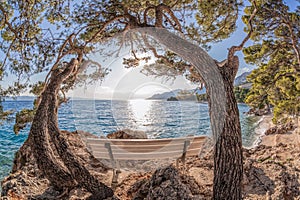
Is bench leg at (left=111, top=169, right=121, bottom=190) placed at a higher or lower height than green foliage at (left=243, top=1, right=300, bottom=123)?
lower

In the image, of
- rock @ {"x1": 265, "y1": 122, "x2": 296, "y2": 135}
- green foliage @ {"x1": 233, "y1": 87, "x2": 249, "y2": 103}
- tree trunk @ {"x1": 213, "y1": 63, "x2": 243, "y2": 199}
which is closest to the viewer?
tree trunk @ {"x1": 213, "y1": 63, "x2": 243, "y2": 199}

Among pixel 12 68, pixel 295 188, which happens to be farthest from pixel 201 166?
pixel 12 68

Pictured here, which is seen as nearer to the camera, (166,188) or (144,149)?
(166,188)

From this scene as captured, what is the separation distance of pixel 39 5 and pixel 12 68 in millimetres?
957

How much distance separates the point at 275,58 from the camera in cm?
396

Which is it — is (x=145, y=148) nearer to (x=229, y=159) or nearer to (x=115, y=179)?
(x=115, y=179)

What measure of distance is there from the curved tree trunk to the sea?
94cm

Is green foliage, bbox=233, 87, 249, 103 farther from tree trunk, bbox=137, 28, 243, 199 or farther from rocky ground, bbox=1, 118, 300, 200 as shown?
tree trunk, bbox=137, 28, 243, 199

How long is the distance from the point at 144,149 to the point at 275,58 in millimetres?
2416

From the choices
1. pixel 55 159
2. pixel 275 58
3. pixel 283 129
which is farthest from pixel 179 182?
pixel 283 129

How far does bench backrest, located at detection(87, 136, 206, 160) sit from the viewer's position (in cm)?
360

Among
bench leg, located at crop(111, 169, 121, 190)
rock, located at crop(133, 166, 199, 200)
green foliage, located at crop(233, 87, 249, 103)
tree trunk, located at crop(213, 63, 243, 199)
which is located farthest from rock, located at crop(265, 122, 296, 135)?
rock, located at crop(133, 166, 199, 200)

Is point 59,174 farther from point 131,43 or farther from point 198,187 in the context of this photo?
point 131,43

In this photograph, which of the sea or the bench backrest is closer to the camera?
the bench backrest
